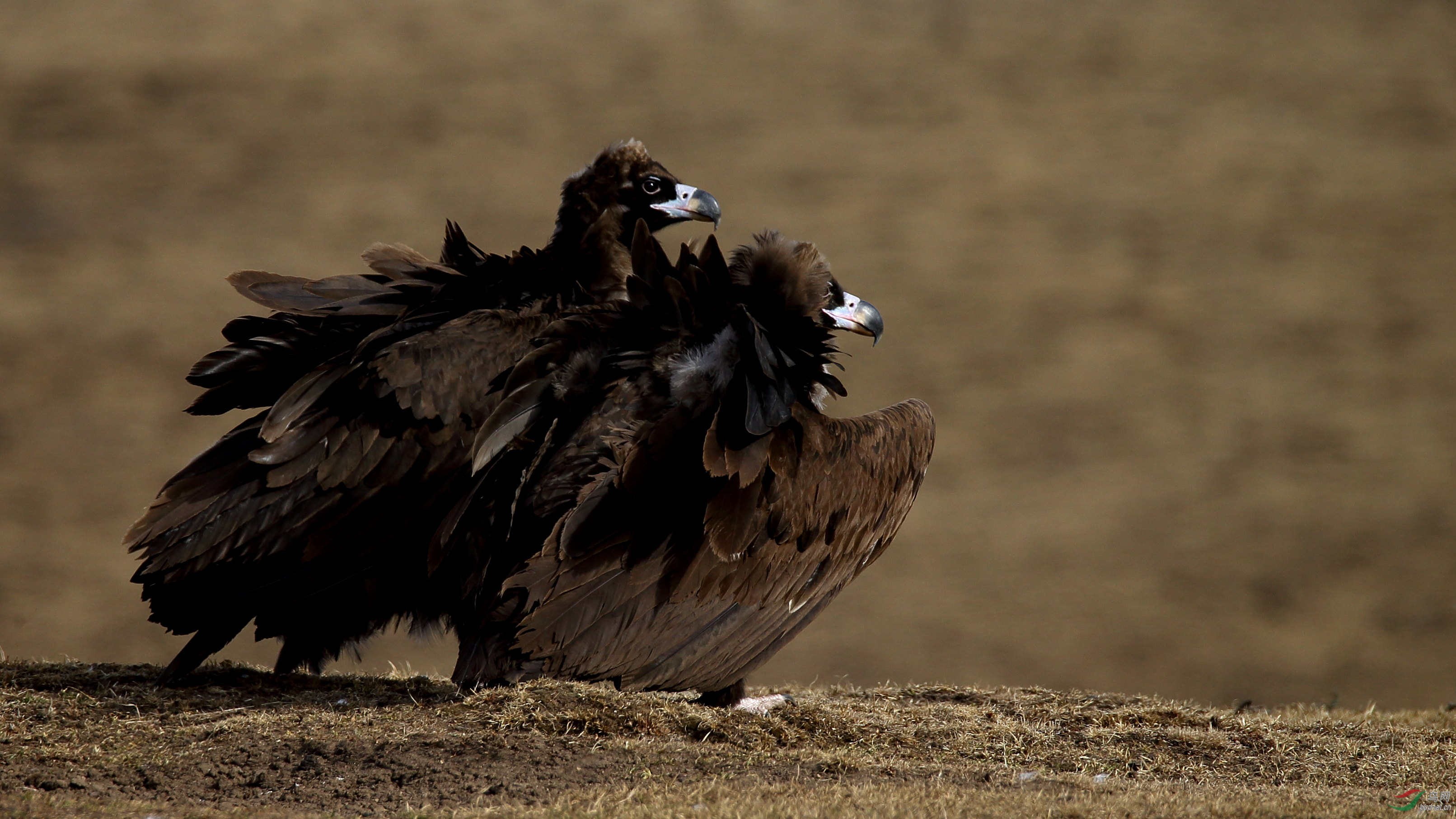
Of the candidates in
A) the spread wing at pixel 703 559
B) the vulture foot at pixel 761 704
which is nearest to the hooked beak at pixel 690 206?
the spread wing at pixel 703 559

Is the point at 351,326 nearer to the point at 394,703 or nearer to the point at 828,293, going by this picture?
the point at 394,703

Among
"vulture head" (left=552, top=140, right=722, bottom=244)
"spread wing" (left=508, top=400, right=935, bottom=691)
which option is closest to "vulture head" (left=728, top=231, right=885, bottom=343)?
"spread wing" (left=508, top=400, right=935, bottom=691)

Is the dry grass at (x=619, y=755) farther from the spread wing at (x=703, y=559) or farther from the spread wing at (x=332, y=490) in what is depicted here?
the spread wing at (x=332, y=490)

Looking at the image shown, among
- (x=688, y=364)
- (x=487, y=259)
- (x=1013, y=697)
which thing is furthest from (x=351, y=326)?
(x=1013, y=697)

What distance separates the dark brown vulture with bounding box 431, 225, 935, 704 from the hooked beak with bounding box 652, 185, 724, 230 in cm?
107

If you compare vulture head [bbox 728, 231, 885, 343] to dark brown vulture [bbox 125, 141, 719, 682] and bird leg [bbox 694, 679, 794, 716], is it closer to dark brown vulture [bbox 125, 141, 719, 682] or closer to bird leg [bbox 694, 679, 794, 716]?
dark brown vulture [bbox 125, 141, 719, 682]

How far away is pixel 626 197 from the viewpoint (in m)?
6.32

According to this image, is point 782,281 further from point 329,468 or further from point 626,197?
point 329,468

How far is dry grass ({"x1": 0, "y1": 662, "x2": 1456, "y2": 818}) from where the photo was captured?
11.9ft

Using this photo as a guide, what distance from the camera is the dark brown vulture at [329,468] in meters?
5.00

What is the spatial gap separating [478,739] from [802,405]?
173cm

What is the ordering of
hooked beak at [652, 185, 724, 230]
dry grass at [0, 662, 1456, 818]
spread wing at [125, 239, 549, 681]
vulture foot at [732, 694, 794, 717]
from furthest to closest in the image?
hooked beak at [652, 185, 724, 230], vulture foot at [732, 694, 794, 717], spread wing at [125, 239, 549, 681], dry grass at [0, 662, 1456, 818]

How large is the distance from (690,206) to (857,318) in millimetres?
1112

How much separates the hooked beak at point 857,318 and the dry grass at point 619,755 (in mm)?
1607
